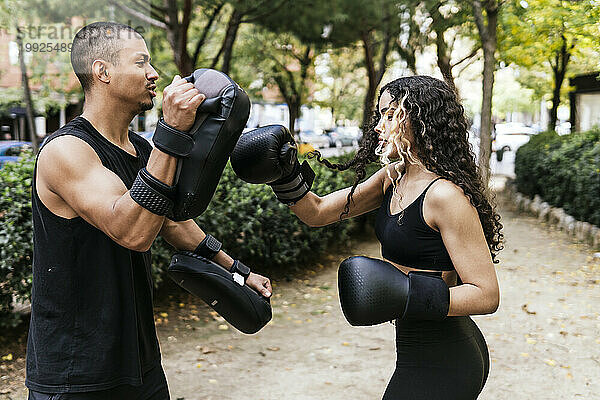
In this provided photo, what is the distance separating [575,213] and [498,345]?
441 cm

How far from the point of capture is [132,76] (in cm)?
200

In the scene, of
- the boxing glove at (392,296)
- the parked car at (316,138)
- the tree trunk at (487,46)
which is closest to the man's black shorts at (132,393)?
the boxing glove at (392,296)

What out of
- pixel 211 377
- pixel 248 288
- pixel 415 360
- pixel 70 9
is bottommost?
pixel 211 377

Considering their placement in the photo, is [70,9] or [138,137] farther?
[70,9]

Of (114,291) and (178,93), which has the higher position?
(178,93)

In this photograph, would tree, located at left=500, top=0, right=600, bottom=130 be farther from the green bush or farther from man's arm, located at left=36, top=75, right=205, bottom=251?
man's arm, located at left=36, top=75, right=205, bottom=251

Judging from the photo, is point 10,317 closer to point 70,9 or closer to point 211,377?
point 211,377

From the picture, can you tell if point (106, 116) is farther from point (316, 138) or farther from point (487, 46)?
point (316, 138)

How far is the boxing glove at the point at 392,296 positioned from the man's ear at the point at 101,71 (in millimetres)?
1023

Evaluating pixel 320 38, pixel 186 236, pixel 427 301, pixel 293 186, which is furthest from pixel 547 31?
pixel 427 301

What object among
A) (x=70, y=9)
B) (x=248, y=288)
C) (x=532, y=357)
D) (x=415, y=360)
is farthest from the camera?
(x=70, y=9)

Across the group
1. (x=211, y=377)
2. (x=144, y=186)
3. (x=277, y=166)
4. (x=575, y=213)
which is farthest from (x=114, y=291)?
(x=575, y=213)

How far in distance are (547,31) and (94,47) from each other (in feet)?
33.0

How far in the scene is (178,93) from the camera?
1.70 m
